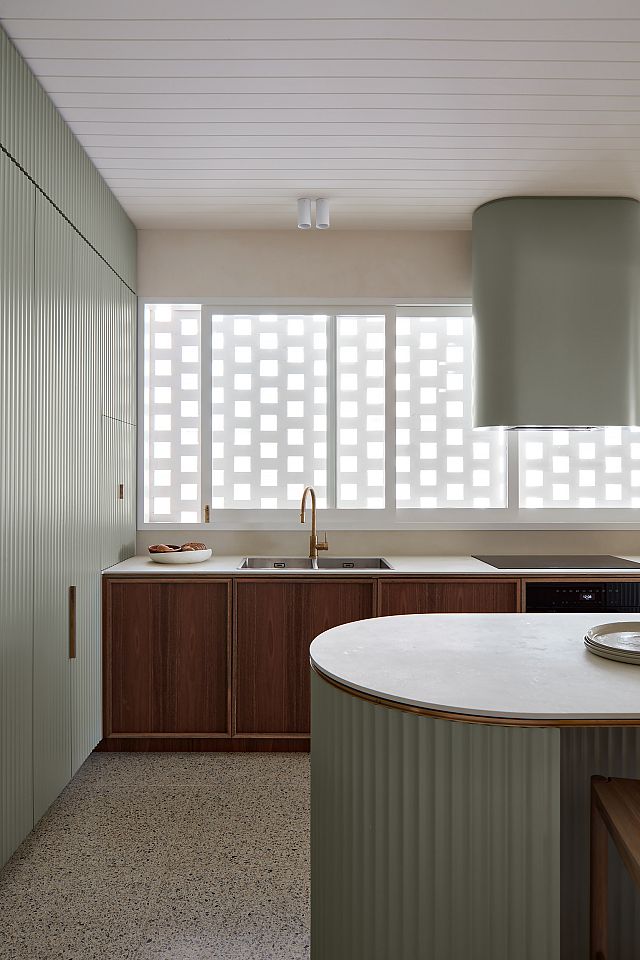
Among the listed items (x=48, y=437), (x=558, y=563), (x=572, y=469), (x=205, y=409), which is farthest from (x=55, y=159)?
(x=572, y=469)

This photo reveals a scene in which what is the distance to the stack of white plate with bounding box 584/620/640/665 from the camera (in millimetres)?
1618

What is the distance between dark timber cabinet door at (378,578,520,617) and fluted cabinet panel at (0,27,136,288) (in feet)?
7.05

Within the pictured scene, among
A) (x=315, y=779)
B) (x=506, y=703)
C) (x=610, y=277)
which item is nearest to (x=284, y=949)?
(x=315, y=779)

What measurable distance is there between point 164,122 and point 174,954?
9.46ft

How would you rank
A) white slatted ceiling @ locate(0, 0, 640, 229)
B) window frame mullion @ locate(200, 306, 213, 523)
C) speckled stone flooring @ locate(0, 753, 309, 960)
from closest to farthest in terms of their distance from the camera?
1. speckled stone flooring @ locate(0, 753, 309, 960)
2. white slatted ceiling @ locate(0, 0, 640, 229)
3. window frame mullion @ locate(200, 306, 213, 523)

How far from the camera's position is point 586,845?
1.60m

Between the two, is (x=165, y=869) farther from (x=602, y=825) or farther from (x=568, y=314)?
(x=568, y=314)

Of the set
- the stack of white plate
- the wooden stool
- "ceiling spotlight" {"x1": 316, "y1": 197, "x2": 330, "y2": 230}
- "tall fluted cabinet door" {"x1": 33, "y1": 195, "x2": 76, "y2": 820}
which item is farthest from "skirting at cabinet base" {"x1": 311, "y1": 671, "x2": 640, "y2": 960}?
"ceiling spotlight" {"x1": 316, "y1": 197, "x2": 330, "y2": 230}

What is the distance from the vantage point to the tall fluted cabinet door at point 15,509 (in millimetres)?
2199

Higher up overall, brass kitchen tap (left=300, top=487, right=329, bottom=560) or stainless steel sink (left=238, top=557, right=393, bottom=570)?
brass kitchen tap (left=300, top=487, right=329, bottom=560)

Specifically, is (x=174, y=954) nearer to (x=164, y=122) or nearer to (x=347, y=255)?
(x=164, y=122)

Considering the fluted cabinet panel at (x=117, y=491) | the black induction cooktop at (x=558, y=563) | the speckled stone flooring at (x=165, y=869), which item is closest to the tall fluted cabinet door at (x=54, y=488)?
the speckled stone flooring at (x=165, y=869)

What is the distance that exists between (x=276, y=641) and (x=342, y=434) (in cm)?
128

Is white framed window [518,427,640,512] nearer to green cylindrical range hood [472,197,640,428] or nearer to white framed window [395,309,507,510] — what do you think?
white framed window [395,309,507,510]
